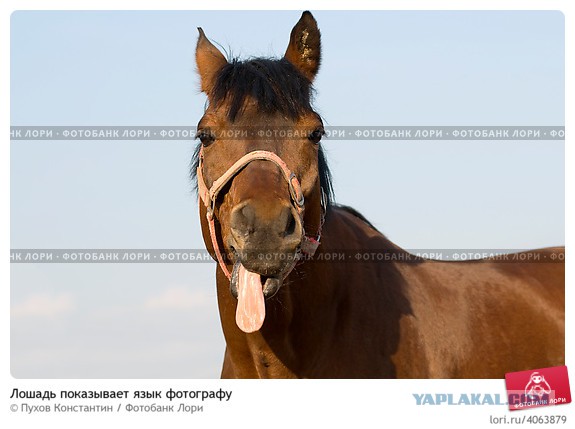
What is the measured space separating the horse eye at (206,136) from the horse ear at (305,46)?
935 millimetres

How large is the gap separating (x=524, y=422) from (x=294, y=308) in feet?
5.95

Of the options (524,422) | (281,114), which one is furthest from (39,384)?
(524,422)

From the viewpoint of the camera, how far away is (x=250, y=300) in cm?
480

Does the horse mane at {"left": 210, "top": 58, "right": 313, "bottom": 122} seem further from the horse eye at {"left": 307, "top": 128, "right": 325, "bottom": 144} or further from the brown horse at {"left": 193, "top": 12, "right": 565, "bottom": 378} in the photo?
the horse eye at {"left": 307, "top": 128, "right": 325, "bottom": 144}

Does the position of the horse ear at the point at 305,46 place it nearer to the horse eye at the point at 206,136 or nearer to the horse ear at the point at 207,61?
the horse ear at the point at 207,61

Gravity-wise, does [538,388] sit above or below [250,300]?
below

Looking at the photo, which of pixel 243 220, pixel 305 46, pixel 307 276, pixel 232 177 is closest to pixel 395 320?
pixel 307 276

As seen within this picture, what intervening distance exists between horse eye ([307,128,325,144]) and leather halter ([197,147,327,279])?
41 cm

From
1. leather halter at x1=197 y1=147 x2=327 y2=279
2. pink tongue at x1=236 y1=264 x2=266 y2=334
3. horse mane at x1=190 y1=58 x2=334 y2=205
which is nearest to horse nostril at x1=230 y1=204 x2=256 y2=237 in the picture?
pink tongue at x1=236 y1=264 x2=266 y2=334

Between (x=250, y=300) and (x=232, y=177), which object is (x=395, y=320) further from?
(x=232, y=177)

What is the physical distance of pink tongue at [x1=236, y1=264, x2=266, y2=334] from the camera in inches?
188

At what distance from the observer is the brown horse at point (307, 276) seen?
4785 mm

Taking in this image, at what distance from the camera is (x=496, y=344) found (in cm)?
640

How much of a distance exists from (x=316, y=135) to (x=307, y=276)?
99 centimetres
